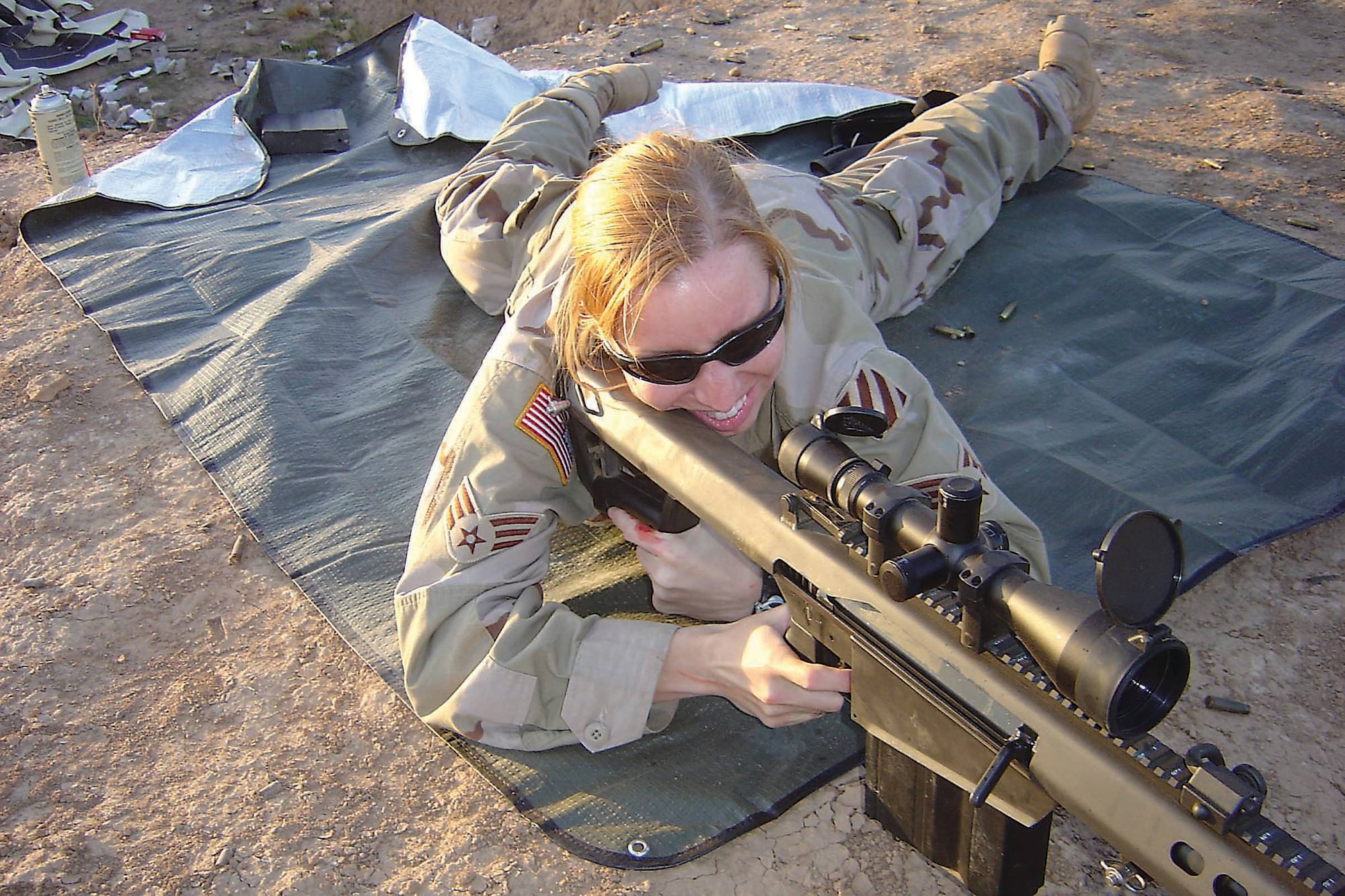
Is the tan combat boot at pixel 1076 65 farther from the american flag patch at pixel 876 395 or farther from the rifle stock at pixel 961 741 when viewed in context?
the rifle stock at pixel 961 741

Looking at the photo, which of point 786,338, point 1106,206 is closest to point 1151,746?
point 786,338

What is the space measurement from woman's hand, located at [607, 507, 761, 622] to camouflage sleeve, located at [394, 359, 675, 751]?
180 mm

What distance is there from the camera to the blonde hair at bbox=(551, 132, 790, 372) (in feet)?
6.81

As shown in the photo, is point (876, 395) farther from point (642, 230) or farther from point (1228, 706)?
point (1228, 706)

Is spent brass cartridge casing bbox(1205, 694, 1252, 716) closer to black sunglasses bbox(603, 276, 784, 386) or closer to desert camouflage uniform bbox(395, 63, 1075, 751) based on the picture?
desert camouflage uniform bbox(395, 63, 1075, 751)

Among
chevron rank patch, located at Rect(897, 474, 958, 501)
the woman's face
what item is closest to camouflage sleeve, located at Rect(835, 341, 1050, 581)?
chevron rank patch, located at Rect(897, 474, 958, 501)

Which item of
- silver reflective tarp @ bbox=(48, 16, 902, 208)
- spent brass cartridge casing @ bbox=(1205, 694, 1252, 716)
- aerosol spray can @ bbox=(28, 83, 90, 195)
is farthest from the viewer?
silver reflective tarp @ bbox=(48, 16, 902, 208)

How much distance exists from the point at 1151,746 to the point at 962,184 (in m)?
3.10

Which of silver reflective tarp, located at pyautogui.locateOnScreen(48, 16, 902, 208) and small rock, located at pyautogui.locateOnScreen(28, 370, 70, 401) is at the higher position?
silver reflective tarp, located at pyautogui.locateOnScreen(48, 16, 902, 208)

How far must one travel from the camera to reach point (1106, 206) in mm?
4582

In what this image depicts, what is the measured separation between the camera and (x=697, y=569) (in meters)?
2.59

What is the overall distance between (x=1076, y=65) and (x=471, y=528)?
148 inches

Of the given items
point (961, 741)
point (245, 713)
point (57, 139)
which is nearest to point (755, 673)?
point (961, 741)

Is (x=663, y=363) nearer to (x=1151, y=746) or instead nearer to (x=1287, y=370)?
(x=1151, y=746)
